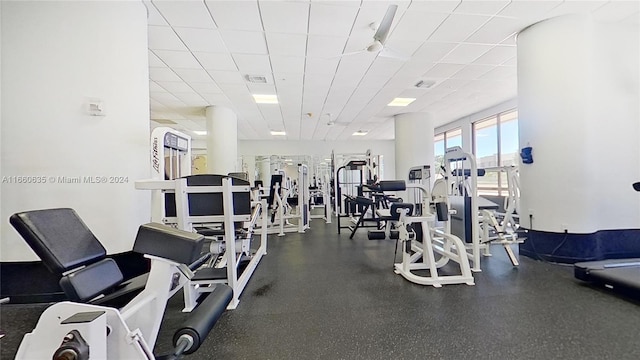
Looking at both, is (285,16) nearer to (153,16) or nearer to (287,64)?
(287,64)

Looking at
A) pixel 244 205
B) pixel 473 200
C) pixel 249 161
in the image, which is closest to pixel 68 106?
pixel 244 205

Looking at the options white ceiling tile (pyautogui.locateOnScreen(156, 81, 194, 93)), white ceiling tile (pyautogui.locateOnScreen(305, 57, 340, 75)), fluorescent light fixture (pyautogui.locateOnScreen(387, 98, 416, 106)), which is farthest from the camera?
fluorescent light fixture (pyautogui.locateOnScreen(387, 98, 416, 106))

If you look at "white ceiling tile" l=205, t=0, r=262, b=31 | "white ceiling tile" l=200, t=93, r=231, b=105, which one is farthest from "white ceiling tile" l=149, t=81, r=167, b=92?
"white ceiling tile" l=205, t=0, r=262, b=31

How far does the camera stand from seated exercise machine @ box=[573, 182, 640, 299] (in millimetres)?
2320

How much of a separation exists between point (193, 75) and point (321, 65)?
223 centimetres

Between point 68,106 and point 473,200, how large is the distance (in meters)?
4.25

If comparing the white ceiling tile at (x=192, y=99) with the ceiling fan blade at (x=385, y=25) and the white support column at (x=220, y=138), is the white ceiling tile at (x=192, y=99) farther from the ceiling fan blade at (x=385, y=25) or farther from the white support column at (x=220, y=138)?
the ceiling fan blade at (x=385, y=25)

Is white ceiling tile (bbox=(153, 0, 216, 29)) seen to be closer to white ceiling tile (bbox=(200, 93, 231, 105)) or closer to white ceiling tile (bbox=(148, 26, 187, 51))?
white ceiling tile (bbox=(148, 26, 187, 51))

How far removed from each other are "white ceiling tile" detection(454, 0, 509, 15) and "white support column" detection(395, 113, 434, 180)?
450cm

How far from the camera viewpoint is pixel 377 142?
12117mm

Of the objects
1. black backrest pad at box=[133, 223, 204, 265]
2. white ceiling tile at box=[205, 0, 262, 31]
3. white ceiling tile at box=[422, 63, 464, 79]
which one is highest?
white ceiling tile at box=[422, 63, 464, 79]

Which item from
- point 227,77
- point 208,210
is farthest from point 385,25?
point 227,77

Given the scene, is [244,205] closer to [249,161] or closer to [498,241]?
[498,241]

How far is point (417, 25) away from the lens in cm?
328
